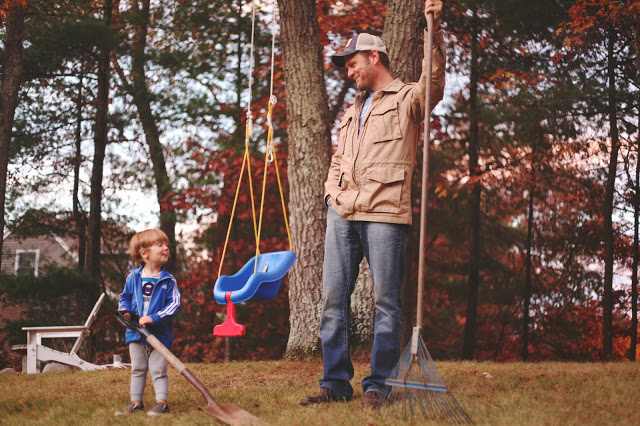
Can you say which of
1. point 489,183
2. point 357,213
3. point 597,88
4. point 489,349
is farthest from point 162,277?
point 489,349

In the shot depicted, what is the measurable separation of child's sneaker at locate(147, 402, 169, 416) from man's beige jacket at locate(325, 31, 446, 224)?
1.34 m

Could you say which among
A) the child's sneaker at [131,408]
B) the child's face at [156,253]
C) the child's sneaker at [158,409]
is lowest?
the child's sneaker at [131,408]

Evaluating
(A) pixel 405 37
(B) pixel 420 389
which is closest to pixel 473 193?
(A) pixel 405 37

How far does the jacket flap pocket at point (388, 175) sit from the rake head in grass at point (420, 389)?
2.49 ft

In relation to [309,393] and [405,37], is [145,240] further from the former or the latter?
[405,37]

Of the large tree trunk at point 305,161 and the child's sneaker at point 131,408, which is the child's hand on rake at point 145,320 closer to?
the child's sneaker at point 131,408

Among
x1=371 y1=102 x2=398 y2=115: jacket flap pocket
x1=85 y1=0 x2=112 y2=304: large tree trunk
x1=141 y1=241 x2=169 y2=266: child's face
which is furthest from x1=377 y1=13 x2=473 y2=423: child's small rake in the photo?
x1=85 y1=0 x2=112 y2=304: large tree trunk

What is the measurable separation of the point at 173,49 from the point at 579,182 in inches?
314

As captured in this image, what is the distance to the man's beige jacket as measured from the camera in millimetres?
3467

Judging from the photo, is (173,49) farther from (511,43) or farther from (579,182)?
(579,182)

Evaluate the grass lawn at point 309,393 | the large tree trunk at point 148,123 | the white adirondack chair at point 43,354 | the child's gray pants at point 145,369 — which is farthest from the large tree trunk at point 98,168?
the child's gray pants at point 145,369

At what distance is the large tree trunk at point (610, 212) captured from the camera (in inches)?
428

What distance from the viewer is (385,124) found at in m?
3.56

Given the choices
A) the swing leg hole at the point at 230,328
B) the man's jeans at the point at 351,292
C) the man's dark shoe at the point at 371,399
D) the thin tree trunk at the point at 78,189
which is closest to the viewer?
the man's dark shoe at the point at 371,399
